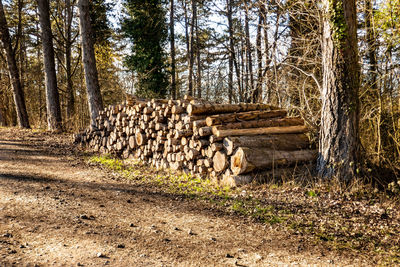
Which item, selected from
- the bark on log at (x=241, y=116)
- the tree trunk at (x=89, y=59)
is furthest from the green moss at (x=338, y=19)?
the tree trunk at (x=89, y=59)

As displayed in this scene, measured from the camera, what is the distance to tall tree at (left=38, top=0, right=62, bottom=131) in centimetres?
1195

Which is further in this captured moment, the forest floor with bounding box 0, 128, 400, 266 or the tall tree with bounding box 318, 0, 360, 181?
the tall tree with bounding box 318, 0, 360, 181

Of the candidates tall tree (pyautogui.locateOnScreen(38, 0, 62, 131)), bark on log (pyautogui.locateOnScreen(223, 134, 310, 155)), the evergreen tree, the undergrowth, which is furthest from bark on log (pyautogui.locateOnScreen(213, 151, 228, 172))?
the evergreen tree

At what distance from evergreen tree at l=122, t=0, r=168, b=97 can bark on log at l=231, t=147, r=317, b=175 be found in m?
10.6

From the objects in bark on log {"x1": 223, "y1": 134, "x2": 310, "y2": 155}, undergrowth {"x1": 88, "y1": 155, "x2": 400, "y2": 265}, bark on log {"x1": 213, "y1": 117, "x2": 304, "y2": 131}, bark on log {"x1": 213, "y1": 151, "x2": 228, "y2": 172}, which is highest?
bark on log {"x1": 213, "y1": 117, "x2": 304, "y2": 131}

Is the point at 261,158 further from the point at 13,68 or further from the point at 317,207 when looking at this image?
the point at 13,68

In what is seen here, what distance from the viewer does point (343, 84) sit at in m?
4.59

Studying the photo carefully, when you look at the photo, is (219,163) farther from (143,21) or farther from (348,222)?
(143,21)

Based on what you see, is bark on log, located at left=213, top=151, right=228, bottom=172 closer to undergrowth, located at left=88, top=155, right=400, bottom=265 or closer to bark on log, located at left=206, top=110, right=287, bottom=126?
undergrowth, located at left=88, top=155, right=400, bottom=265

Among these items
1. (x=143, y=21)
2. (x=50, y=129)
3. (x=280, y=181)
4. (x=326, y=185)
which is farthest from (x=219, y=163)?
(x=143, y=21)

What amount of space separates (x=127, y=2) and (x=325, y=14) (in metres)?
13.0

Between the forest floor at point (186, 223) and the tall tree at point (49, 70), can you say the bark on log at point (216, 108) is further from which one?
the tall tree at point (49, 70)

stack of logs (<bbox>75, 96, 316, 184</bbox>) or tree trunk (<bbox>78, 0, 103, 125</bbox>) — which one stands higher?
tree trunk (<bbox>78, 0, 103, 125</bbox>)

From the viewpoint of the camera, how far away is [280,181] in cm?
513
